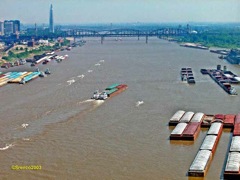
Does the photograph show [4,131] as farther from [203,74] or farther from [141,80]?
[203,74]

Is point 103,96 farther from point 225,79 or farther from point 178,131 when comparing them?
point 225,79

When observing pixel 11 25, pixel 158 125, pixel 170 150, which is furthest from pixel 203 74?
pixel 11 25

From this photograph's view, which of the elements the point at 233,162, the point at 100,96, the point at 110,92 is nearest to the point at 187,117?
the point at 233,162

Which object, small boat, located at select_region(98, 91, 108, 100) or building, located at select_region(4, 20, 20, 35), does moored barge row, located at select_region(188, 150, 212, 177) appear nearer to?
small boat, located at select_region(98, 91, 108, 100)

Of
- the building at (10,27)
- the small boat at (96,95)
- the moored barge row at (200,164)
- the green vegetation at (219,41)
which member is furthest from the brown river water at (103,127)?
the building at (10,27)

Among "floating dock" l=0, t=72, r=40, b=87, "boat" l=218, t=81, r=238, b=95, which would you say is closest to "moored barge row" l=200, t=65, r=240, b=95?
"boat" l=218, t=81, r=238, b=95
